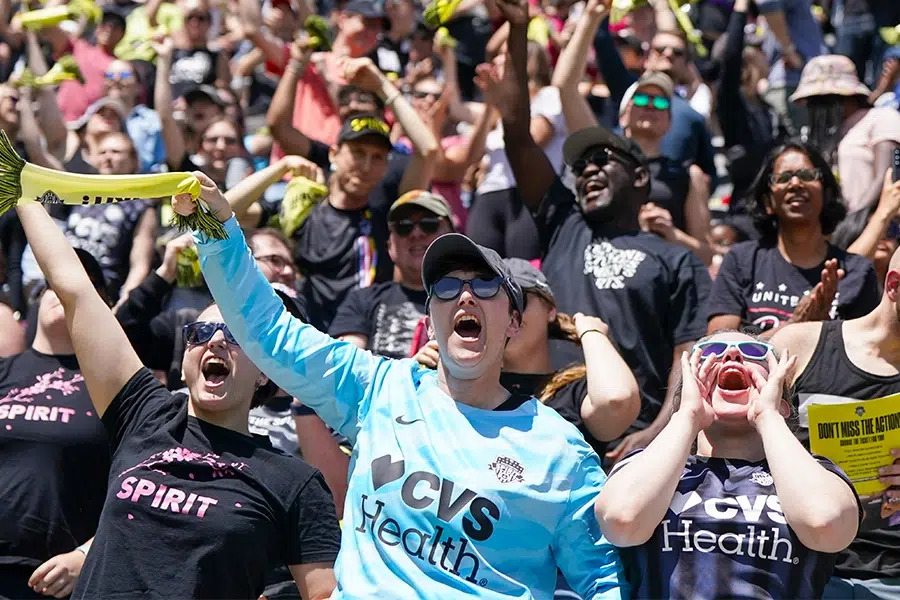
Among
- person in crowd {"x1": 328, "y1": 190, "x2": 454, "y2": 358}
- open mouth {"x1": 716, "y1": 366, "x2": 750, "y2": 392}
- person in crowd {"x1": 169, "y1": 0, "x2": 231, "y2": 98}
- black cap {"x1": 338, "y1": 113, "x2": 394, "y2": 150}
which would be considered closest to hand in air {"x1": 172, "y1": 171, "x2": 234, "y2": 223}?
open mouth {"x1": 716, "y1": 366, "x2": 750, "y2": 392}

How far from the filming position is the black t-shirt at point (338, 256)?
22.6 feet

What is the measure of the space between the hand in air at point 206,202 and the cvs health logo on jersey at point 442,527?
2.86 ft

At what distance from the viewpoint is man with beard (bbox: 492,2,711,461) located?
229 inches

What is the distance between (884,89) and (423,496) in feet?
22.2

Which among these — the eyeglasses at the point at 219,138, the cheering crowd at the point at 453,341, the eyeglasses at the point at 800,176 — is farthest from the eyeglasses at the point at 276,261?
the eyeglasses at the point at 800,176

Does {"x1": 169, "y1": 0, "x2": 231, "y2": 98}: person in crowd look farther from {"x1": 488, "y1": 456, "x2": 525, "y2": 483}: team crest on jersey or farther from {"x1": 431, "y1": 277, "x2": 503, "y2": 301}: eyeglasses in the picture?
{"x1": 488, "y1": 456, "x2": 525, "y2": 483}: team crest on jersey

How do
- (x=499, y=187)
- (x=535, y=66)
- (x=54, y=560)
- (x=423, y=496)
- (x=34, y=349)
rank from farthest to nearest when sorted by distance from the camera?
(x=535, y=66) < (x=499, y=187) < (x=34, y=349) < (x=54, y=560) < (x=423, y=496)

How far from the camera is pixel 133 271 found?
7625 mm

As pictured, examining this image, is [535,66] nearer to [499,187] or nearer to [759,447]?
[499,187]

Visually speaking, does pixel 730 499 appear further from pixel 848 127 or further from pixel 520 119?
pixel 848 127

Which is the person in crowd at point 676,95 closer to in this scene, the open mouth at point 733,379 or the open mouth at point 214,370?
the open mouth at point 214,370

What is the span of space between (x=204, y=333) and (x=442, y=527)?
1.25 metres

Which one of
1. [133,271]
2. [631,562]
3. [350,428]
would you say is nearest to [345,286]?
[133,271]

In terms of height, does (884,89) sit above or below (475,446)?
below
